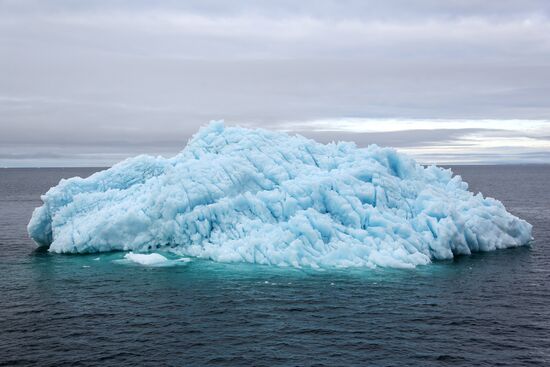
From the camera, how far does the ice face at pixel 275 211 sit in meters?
32.7

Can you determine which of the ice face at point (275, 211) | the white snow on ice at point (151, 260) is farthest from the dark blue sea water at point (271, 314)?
the ice face at point (275, 211)

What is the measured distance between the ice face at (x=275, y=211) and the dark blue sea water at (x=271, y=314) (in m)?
1.81

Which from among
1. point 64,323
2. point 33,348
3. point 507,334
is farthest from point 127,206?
point 507,334

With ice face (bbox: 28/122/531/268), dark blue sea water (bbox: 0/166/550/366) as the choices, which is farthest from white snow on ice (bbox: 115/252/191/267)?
ice face (bbox: 28/122/531/268)

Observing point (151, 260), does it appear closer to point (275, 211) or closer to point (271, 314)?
point (275, 211)

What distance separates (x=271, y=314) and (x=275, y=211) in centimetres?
1233

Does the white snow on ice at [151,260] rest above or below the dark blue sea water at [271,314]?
above

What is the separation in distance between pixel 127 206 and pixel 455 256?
22.0 meters

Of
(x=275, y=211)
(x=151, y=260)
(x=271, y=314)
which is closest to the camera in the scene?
(x=271, y=314)

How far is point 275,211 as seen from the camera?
1384 inches

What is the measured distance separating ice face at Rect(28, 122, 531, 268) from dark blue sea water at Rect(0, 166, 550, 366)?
1.81 metres

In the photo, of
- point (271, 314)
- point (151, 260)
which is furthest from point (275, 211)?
point (271, 314)

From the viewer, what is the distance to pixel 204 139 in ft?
138

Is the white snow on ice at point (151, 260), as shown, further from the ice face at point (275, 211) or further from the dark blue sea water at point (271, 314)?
the ice face at point (275, 211)
